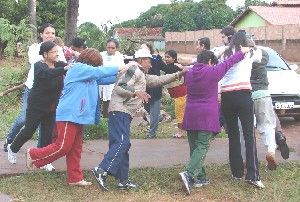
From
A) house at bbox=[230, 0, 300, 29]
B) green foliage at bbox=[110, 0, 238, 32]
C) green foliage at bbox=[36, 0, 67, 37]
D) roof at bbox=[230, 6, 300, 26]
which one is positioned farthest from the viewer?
green foliage at bbox=[110, 0, 238, 32]

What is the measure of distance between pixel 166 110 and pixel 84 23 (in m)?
5.19

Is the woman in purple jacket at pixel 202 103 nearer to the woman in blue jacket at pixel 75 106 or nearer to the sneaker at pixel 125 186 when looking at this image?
the sneaker at pixel 125 186

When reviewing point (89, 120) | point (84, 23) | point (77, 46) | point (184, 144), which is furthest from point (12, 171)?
point (84, 23)

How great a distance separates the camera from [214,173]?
23.5 feet

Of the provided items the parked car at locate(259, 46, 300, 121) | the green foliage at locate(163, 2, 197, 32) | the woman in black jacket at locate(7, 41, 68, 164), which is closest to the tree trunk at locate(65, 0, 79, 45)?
the parked car at locate(259, 46, 300, 121)

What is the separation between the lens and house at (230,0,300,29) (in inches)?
1780

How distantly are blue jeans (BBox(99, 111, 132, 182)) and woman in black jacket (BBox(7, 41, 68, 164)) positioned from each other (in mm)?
821

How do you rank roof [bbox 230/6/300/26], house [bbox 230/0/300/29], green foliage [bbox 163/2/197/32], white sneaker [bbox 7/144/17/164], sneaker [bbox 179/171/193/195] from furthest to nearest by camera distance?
green foliage [bbox 163/2/197/32] < house [bbox 230/0/300/29] < roof [bbox 230/6/300/26] < white sneaker [bbox 7/144/17/164] < sneaker [bbox 179/171/193/195]

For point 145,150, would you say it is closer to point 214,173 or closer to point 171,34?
point 214,173

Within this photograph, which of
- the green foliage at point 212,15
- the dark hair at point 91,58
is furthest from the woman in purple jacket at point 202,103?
the green foliage at point 212,15

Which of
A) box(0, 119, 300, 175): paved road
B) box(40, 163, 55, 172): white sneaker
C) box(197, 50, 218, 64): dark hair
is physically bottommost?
box(0, 119, 300, 175): paved road

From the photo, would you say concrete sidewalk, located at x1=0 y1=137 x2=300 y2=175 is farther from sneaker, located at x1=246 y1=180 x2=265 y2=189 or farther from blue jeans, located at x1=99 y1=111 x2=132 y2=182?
sneaker, located at x1=246 y1=180 x2=265 y2=189

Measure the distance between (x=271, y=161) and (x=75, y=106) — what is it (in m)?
2.68

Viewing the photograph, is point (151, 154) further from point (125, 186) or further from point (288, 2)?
point (288, 2)
